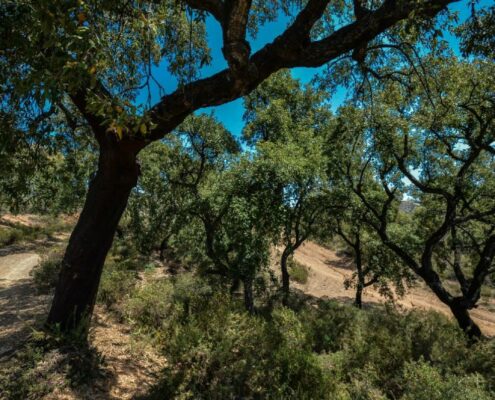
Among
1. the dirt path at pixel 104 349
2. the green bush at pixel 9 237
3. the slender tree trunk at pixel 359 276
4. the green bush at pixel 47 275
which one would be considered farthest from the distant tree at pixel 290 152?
the green bush at pixel 9 237

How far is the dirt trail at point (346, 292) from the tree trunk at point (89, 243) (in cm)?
1276

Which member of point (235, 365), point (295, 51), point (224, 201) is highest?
point (295, 51)

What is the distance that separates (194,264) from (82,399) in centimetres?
1393

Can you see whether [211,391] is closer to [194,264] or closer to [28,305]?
[28,305]

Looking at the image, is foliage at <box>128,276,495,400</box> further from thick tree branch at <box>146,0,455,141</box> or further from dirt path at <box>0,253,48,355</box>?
thick tree branch at <box>146,0,455,141</box>

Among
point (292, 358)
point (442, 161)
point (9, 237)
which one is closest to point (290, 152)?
point (442, 161)

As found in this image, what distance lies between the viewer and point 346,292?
77.0 feet

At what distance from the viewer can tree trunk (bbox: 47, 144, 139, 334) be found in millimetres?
4852

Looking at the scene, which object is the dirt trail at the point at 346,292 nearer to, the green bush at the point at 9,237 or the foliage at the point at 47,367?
the foliage at the point at 47,367

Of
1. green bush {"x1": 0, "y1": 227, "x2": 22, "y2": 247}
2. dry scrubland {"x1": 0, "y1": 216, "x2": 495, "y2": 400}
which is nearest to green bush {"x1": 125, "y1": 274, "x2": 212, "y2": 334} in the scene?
dry scrubland {"x1": 0, "y1": 216, "x2": 495, "y2": 400}

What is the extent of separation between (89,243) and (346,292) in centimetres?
2171

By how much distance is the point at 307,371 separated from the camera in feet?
16.9

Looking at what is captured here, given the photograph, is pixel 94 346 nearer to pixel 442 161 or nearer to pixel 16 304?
pixel 16 304

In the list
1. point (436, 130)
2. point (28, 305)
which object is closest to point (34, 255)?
point (28, 305)
